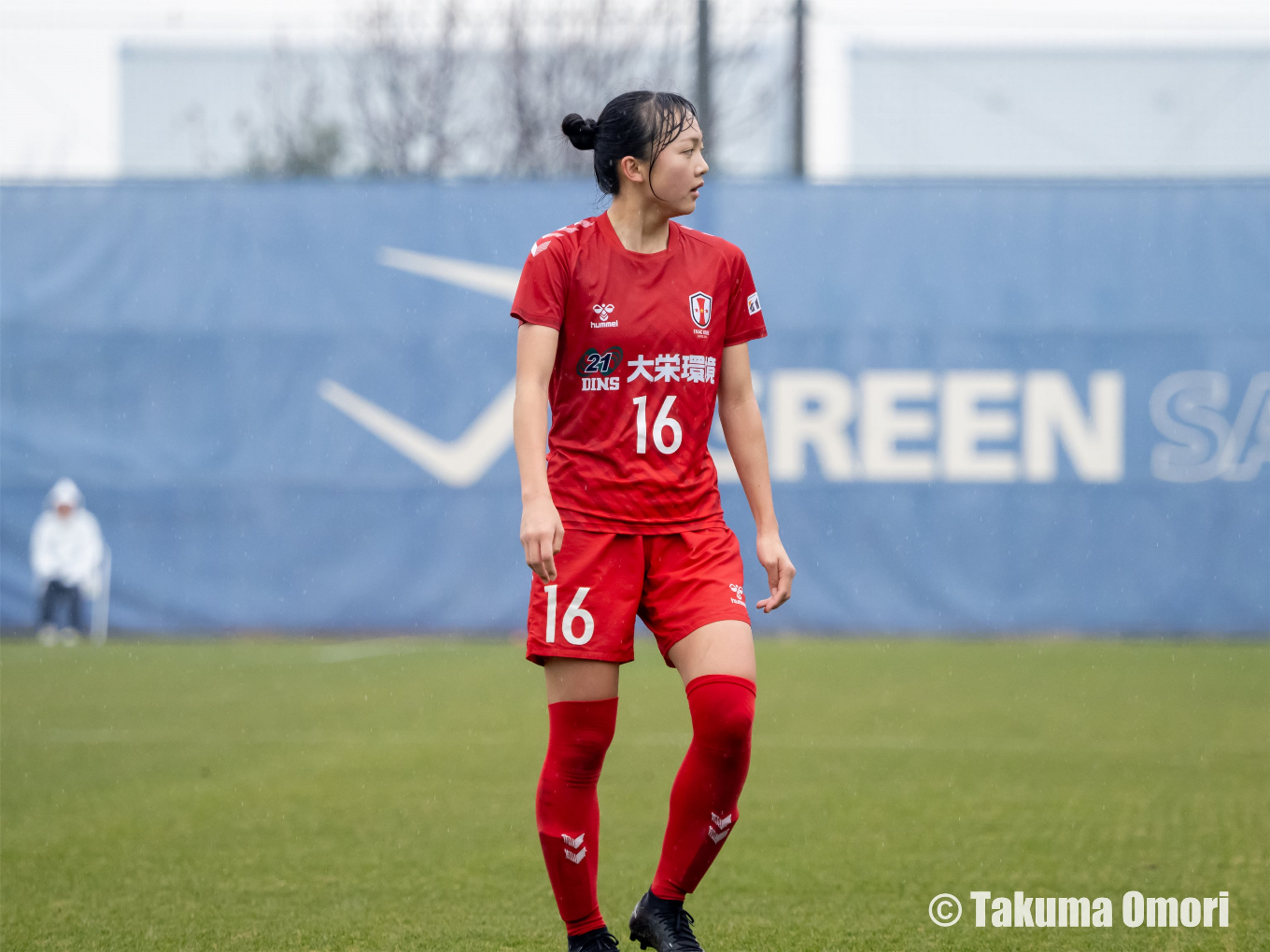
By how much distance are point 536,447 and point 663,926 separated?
116 cm

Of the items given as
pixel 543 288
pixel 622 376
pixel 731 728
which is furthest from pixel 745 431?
pixel 731 728

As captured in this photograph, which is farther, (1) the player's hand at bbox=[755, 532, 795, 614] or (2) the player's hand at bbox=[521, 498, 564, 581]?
(1) the player's hand at bbox=[755, 532, 795, 614]

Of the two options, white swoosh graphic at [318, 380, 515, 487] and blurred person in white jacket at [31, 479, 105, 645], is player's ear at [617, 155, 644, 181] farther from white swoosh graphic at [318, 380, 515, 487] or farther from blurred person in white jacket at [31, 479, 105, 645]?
blurred person in white jacket at [31, 479, 105, 645]

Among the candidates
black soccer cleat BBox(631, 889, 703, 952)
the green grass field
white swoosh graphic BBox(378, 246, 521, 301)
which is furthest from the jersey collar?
white swoosh graphic BBox(378, 246, 521, 301)

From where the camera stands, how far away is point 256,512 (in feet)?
41.7

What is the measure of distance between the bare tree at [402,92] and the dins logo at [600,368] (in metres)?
12.1

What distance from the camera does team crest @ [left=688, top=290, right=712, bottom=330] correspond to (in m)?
3.62

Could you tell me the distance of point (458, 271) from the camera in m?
12.9

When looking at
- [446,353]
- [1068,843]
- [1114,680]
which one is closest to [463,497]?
[446,353]

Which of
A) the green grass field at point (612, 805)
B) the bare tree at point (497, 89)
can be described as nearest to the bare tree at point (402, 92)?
the bare tree at point (497, 89)

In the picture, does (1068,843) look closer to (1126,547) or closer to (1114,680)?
(1114,680)

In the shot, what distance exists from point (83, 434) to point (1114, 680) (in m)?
8.51

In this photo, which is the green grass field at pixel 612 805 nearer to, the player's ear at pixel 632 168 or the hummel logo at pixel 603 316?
the hummel logo at pixel 603 316

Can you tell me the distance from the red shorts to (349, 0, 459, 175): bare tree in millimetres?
12251
